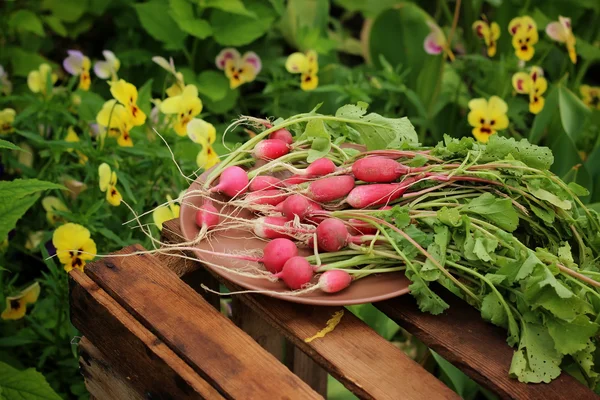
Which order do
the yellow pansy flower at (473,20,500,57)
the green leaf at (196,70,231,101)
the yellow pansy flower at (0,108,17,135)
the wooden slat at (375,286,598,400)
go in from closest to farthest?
the wooden slat at (375,286,598,400) < the yellow pansy flower at (0,108,17,135) < the yellow pansy flower at (473,20,500,57) < the green leaf at (196,70,231,101)

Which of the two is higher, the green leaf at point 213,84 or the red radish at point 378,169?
the red radish at point 378,169

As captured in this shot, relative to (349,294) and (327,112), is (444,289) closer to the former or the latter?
(349,294)

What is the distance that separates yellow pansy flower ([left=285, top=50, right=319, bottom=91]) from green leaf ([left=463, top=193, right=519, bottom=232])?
115 cm

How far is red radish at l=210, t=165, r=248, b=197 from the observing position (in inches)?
52.6

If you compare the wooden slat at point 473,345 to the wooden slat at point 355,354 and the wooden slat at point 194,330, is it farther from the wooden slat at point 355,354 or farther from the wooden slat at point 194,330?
the wooden slat at point 194,330

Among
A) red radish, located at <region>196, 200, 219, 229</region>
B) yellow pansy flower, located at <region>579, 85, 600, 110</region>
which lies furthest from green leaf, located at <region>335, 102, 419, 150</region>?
yellow pansy flower, located at <region>579, 85, 600, 110</region>

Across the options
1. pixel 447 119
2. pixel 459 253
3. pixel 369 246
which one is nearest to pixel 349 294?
pixel 369 246

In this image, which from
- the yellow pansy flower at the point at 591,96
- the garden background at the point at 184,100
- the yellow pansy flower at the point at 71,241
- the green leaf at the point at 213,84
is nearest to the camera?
the yellow pansy flower at the point at 71,241

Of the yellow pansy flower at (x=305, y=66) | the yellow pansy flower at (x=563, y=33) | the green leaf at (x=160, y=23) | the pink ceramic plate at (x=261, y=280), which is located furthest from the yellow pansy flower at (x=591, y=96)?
the pink ceramic plate at (x=261, y=280)

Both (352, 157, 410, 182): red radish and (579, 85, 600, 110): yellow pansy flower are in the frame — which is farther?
(579, 85, 600, 110): yellow pansy flower

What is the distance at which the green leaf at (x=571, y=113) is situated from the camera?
2.01 m

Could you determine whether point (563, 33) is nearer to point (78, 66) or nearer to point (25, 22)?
point (78, 66)

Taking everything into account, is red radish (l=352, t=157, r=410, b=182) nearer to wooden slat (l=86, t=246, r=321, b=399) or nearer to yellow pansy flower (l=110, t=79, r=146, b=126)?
wooden slat (l=86, t=246, r=321, b=399)

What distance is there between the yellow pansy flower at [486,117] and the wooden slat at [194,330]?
1093mm
